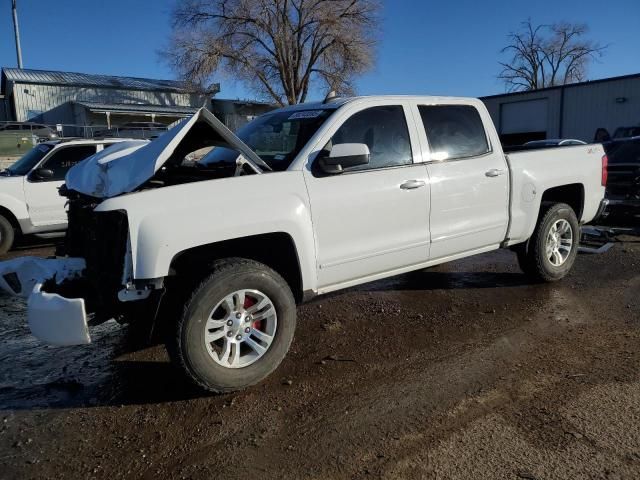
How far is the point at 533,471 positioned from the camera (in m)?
2.59

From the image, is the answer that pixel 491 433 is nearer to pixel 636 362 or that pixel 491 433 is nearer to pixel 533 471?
pixel 533 471

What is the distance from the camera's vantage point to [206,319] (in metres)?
3.29

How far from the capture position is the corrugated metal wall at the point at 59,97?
33.9 meters

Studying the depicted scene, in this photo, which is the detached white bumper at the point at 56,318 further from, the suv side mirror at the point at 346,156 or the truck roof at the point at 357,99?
the truck roof at the point at 357,99

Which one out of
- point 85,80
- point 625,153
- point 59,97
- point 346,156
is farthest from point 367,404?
point 85,80

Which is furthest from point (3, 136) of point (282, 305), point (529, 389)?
point (529, 389)

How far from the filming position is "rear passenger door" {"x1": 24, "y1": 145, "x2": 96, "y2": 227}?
27.2 ft

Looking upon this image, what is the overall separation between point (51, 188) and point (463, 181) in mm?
6770

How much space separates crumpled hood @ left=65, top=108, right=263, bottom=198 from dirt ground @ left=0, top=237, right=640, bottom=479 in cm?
140

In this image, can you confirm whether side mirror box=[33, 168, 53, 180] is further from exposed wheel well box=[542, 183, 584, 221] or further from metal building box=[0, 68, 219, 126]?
metal building box=[0, 68, 219, 126]

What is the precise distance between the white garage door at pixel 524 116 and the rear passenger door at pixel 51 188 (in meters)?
26.3

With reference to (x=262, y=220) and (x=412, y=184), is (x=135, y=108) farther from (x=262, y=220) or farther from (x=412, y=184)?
(x=262, y=220)

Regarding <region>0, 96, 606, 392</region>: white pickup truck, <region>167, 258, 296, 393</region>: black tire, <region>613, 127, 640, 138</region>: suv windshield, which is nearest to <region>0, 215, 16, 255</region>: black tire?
<region>0, 96, 606, 392</region>: white pickup truck

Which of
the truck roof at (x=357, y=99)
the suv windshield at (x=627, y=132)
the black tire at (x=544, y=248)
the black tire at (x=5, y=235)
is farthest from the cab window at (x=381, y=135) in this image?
the suv windshield at (x=627, y=132)
